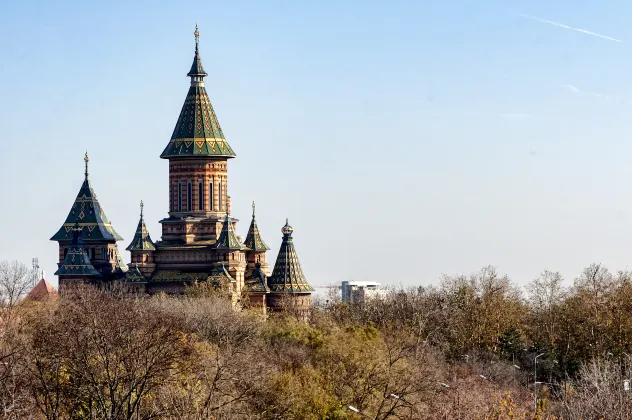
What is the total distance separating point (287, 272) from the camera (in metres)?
102

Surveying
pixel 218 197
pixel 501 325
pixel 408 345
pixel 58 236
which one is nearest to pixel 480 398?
pixel 408 345

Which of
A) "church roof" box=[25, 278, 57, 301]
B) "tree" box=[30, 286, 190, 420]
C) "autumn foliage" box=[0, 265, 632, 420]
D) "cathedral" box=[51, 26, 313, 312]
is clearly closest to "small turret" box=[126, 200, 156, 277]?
"cathedral" box=[51, 26, 313, 312]

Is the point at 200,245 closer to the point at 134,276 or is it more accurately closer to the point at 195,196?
the point at 195,196

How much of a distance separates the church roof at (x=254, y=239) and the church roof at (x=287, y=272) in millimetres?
2341

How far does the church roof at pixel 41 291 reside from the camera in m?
112

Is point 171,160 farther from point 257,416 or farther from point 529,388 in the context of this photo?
point 257,416

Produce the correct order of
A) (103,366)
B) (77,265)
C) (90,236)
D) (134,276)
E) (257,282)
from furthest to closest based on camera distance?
(90,236) → (77,265) → (257,282) → (134,276) → (103,366)

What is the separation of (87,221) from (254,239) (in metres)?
11.7

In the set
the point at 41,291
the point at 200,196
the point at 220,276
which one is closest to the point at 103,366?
the point at 220,276

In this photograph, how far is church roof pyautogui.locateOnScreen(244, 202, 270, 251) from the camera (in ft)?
342

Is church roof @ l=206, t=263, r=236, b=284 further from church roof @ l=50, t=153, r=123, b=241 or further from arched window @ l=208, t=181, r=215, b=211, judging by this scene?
church roof @ l=50, t=153, r=123, b=241

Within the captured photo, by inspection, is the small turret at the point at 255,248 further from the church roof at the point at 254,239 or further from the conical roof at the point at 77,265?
the conical roof at the point at 77,265

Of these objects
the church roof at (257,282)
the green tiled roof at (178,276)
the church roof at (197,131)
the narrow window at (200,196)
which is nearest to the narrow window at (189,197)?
the narrow window at (200,196)

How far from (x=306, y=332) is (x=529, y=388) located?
10.8 meters
